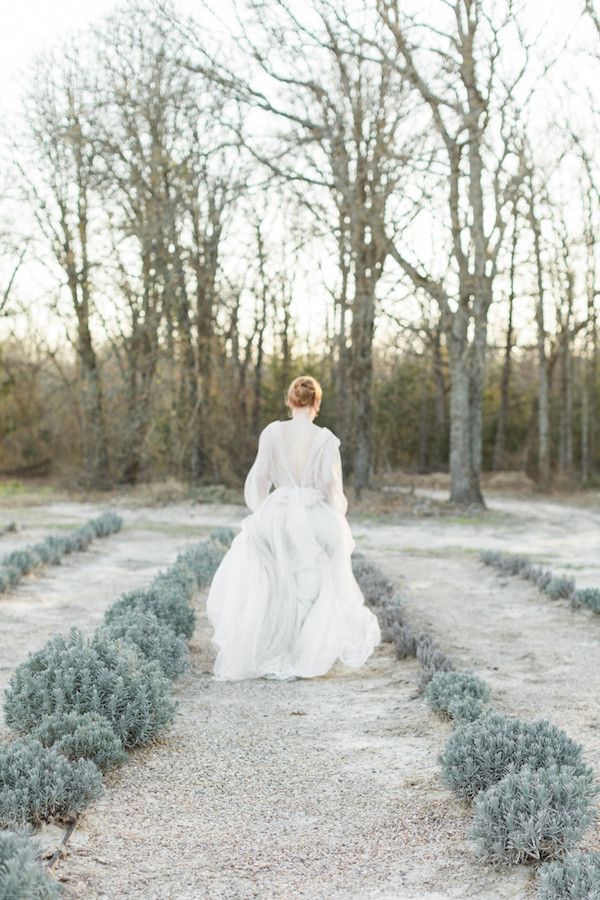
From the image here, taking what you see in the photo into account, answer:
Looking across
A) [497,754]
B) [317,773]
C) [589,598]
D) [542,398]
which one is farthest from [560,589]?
[542,398]

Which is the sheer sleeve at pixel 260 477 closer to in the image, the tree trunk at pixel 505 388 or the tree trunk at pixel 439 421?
the tree trunk at pixel 505 388

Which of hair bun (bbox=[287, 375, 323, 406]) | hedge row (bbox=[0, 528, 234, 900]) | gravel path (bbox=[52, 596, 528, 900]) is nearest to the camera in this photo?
gravel path (bbox=[52, 596, 528, 900])

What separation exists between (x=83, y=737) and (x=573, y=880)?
7.83 ft

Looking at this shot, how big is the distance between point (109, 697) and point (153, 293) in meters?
21.3

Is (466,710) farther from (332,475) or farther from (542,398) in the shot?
(542,398)

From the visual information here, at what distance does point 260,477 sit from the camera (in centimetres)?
758

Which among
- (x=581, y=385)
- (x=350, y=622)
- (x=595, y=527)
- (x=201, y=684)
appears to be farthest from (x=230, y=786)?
(x=581, y=385)

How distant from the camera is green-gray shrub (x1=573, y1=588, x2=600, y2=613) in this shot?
32.4ft

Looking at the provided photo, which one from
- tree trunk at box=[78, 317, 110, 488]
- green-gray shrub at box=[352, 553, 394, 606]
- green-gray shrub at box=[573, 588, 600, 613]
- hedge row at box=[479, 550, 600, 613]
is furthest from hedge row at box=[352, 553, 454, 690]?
tree trunk at box=[78, 317, 110, 488]

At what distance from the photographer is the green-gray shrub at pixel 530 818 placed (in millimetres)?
3834

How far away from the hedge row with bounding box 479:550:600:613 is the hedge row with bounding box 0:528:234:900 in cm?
457

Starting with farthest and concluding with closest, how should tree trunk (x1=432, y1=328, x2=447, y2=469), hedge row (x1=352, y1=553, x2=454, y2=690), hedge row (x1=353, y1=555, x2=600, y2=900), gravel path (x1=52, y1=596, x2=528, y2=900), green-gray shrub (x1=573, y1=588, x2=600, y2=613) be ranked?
1. tree trunk (x1=432, y1=328, x2=447, y2=469)
2. green-gray shrub (x1=573, y1=588, x2=600, y2=613)
3. hedge row (x1=352, y1=553, x2=454, y2=690)
4. gravel path (x1=52, y1=596, x2=528, y2=900)
5. hedge row (x1=353, y1=555, x2=600, y2=900)

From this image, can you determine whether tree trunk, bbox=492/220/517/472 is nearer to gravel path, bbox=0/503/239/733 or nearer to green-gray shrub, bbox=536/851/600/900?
gravel path, bbox=0/503/239/733

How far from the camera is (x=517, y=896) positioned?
3668 millimetres
